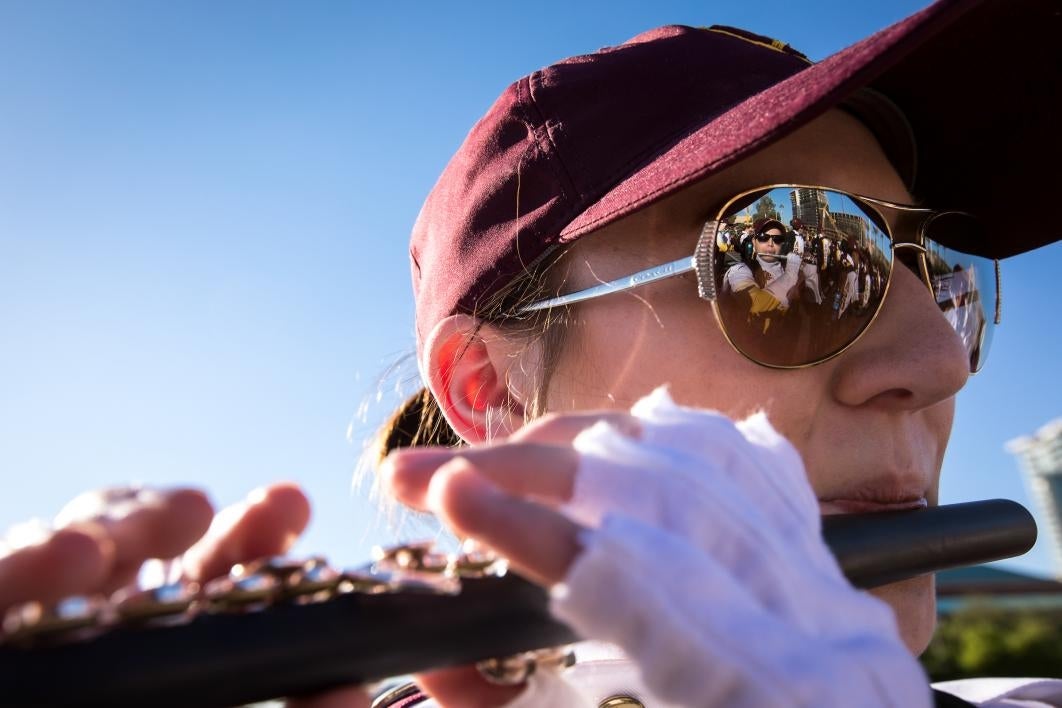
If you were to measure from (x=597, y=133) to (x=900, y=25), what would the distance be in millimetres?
600

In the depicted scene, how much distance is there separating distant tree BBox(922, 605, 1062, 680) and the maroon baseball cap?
15.5 meters

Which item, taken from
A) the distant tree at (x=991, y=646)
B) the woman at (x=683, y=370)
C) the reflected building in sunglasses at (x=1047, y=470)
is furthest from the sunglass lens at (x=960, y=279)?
the reflected building in sunglasses at (x=1047, y=470)

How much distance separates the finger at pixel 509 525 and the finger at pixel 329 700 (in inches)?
8.6

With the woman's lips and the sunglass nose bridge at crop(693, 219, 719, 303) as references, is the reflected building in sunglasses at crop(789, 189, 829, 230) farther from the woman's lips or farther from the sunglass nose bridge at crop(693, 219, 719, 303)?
the woman's lips

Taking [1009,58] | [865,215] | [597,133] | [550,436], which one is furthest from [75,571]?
[1009,58]

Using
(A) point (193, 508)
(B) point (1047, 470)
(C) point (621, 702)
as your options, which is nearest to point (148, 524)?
(A) point (193, 508)

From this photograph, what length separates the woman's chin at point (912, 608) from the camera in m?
1.59

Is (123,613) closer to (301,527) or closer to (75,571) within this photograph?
(75,571)

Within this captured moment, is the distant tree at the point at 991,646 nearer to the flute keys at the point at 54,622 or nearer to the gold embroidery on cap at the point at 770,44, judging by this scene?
the gold embroidery on cap at the point at 770,44

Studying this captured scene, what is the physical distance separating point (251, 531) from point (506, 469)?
1.15ft

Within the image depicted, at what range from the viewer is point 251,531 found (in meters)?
0.96

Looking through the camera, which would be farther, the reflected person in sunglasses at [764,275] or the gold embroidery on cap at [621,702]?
the gold embroidery on cap at [621,702]

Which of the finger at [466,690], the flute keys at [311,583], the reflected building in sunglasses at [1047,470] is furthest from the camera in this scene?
the reflected building in sunglasses at [1047,470]

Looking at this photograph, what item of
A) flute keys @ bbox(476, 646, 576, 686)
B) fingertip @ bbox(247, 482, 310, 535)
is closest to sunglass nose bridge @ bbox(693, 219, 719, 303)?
flute keys @ bbox(476, 646, 576, 686)
